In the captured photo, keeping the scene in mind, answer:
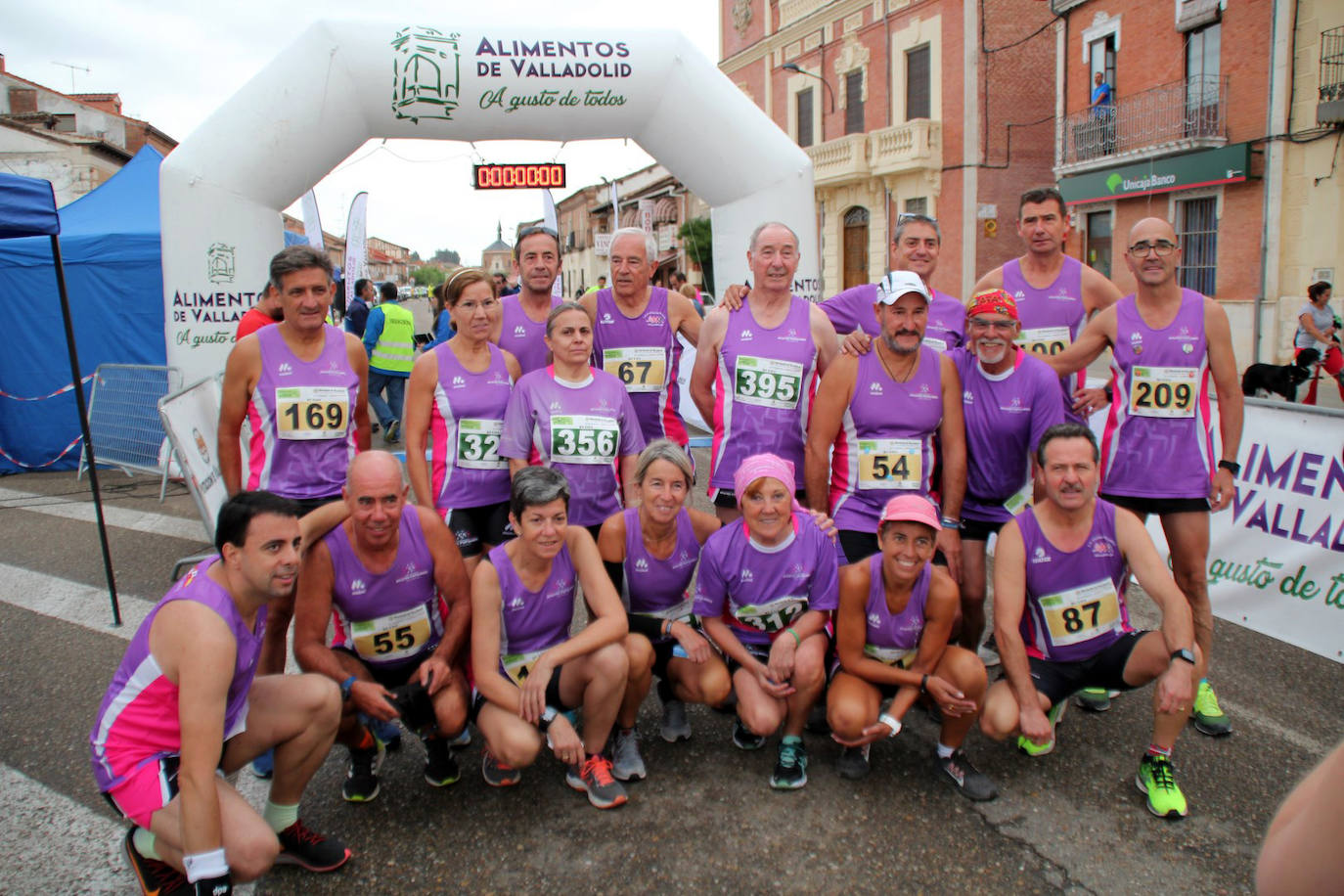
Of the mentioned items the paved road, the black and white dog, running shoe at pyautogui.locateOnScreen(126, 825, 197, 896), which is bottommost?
the paved road

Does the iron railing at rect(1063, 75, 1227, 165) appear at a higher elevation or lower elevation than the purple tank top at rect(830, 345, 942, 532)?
higher

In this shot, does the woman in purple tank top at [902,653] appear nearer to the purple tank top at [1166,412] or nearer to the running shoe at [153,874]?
the purple tank top at [1166,412]

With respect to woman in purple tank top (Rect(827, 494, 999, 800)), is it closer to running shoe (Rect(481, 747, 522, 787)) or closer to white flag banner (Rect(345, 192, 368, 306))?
running shoe (Rect(481, 747, 522, 787))

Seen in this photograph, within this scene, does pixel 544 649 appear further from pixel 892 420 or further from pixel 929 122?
pixel 929 122

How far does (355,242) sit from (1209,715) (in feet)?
40.5

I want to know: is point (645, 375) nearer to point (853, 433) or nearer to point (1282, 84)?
point (853, 433)

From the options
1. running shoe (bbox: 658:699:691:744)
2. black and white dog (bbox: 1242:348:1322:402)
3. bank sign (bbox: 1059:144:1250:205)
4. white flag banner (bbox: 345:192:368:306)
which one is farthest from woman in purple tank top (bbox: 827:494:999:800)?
bank sign (bbox: 1059:144:1250:205)

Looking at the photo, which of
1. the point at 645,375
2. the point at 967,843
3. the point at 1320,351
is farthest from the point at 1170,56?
the point at 967,843

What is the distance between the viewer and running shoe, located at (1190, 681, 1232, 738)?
350 centimetres

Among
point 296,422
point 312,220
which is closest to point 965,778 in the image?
point 296,422

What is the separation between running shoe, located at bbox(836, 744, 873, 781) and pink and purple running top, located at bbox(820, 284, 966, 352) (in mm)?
2039

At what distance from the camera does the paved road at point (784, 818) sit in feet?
8.88

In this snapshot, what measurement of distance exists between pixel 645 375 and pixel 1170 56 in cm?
1982

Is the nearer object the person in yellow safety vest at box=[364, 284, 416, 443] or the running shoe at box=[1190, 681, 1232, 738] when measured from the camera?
the running shoe at box=[1190, 681, 1232, 738]
